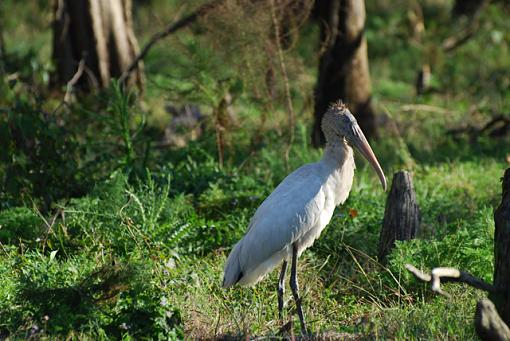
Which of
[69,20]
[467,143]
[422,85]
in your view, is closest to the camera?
[467,143]

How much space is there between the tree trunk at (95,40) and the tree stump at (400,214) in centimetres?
543

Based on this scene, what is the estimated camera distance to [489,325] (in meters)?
3.83

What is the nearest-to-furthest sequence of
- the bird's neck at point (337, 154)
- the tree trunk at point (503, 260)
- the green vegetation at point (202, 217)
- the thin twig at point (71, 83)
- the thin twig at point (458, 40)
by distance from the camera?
the tree trunk at point (503, 260) < the green vegetation at point (202, 217) < the bird's neck at point (337, 154) < the thin twig at point (71, 83) < the thin twig at point (458, 40)

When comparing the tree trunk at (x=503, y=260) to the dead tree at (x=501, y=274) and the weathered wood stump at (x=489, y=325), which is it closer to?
the dead tree at (x=501, y=274)

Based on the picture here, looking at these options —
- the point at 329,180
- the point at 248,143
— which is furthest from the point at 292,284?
the point at 248,143

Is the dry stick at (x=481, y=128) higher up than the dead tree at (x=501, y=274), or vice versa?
the dead tree at (x=501, y=274)

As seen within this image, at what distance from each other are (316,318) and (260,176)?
269cm

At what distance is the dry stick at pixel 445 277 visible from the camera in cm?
378

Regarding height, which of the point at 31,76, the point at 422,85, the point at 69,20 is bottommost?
the point at 422,85

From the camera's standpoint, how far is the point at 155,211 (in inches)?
240

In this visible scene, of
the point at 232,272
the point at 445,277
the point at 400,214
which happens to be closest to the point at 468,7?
the point at 400,214

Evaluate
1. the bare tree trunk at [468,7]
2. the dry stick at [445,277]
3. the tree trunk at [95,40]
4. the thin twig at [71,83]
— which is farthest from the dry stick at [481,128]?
the dry stick at [445,277]

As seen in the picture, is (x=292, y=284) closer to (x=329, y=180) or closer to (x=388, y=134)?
(x=329, y=180)

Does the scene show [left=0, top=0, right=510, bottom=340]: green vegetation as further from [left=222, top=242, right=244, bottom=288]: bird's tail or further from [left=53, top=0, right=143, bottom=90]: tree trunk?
[left=53, top=0, right=143, bottom=90]: tree trunk
